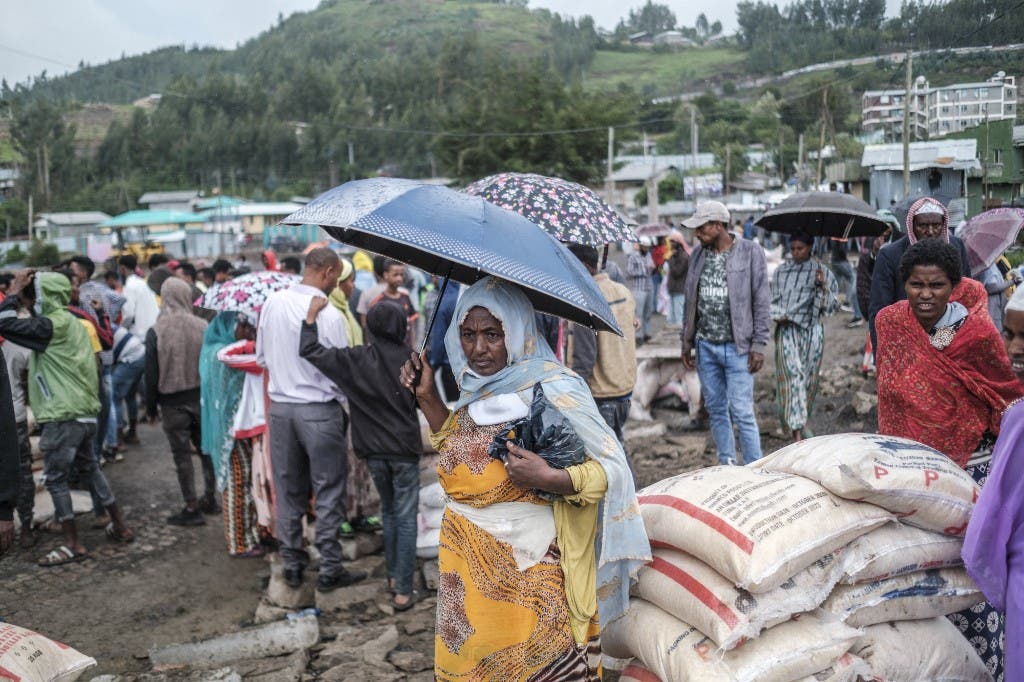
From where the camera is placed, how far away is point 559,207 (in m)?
4.06

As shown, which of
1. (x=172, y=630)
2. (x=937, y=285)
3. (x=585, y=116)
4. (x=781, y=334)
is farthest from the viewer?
(x=585, y=116)

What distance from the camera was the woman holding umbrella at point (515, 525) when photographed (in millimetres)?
2521

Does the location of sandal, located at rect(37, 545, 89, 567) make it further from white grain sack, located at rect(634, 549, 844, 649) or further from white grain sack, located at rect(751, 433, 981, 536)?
white grain sack, located at rect(751, 433, 981, 536)

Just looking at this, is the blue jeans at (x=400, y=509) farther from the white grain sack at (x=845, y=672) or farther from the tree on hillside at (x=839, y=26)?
the tree on hillside at (x=839, y=26)

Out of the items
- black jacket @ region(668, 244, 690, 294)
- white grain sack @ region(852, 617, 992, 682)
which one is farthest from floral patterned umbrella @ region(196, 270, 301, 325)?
black jacket @ region(668, 244, 690, 294)

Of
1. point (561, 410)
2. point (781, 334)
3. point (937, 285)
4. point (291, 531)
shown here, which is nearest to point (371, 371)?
point (291, 531)

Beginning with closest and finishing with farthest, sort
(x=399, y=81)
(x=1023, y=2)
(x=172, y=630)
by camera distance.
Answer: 1. (x=172, y=630)
2. (x=1023, y=2)
3. (x=399, y=81)

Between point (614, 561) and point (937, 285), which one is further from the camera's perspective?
point (937, 285)

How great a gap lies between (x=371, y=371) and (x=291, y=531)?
120cm

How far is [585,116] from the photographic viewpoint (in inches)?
1586

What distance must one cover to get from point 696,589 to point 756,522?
292 millimetres

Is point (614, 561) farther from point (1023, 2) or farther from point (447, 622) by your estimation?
point (1023, 2)

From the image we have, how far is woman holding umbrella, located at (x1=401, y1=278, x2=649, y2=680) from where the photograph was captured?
2.52m

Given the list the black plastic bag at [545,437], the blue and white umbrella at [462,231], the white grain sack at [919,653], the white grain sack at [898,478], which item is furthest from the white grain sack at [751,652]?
the blue and white umbrella at [462,231]
